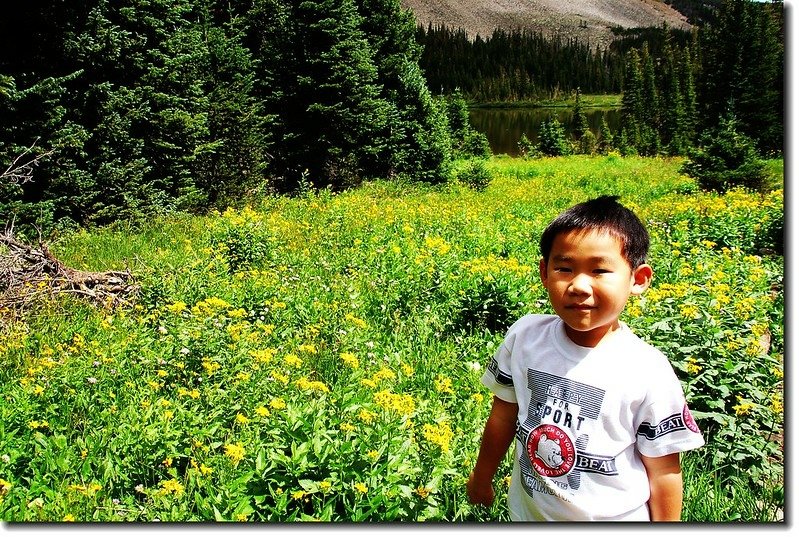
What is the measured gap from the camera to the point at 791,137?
2.38 m

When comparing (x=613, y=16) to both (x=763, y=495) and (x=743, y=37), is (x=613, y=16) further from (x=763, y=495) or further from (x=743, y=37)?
(x=763, y=495)

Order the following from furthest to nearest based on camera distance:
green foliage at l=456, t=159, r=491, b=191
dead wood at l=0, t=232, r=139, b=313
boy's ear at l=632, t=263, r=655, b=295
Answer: green foliage at l=456, t=159, r=491, b=191 → dead wood at l=0, t=232, r=139, b=313 → boy's ear at l=632, t=263, r=655, b=295

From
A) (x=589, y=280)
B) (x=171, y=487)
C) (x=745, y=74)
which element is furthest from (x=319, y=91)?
(x=589, y=280)

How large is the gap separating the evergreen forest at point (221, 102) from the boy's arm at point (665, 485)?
283 centimetres

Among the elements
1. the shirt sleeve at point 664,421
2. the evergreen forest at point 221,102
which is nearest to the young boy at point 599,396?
the shirt sleeve at point 664,421

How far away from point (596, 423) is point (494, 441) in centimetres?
39

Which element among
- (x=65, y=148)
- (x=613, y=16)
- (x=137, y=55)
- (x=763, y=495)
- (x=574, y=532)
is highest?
(x=613, y=16)

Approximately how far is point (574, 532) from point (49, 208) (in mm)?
9372

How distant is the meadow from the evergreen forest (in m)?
1.66

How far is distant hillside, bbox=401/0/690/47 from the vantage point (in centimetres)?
16338

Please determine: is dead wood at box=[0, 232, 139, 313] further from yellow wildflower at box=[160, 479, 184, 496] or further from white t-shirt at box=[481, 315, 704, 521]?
white t-shirt at box=[481, 315, 704, 521]

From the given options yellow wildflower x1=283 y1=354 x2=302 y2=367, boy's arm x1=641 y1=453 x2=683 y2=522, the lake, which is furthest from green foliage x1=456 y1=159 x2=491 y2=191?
the lake

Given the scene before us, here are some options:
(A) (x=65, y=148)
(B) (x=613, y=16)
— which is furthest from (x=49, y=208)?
(B) (x=613, y=16)

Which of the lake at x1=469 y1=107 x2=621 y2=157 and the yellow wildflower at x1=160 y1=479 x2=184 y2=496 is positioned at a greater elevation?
the lake at x1=469 y1=107 x2=621 y2=157
